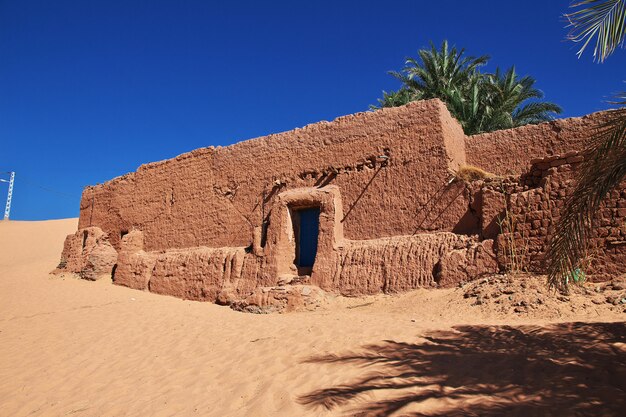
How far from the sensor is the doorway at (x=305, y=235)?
424 inches

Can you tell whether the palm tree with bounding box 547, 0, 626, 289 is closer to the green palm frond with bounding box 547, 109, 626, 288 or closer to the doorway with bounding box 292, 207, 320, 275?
the green palm frond with bounding box 547, 109, 626, 288

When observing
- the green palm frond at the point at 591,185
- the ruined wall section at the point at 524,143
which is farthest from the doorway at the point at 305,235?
the green palm frond at the point at 591,185

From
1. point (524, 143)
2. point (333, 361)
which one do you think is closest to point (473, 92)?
point (524, 143)

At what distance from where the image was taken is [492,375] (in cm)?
449

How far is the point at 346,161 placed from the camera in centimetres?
1080

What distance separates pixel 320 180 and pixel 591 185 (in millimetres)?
7030

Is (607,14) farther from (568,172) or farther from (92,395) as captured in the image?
(92,395)

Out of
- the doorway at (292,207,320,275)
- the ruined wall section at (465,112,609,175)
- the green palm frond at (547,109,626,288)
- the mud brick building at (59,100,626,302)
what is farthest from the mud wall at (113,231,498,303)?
the green palm frond at (547,109,626,288)

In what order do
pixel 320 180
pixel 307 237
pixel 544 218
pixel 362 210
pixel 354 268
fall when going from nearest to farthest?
pixel 544 218
pixel 354 268
pixel 362 210
pixel 307 237
pixel 320 180

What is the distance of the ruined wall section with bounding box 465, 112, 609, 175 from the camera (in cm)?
930

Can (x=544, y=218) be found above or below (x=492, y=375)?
above

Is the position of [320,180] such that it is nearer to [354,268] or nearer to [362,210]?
[362,210]

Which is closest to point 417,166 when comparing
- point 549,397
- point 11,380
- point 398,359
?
point 398,359

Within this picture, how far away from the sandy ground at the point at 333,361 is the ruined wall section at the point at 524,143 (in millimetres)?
3489
